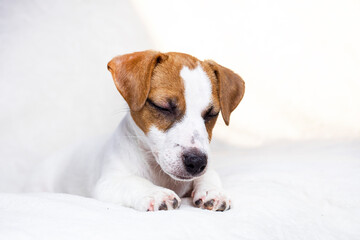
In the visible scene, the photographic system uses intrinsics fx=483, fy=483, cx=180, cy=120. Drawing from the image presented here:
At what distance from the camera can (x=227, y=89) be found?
2793mm

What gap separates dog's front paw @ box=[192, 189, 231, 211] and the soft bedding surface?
2.4 inches

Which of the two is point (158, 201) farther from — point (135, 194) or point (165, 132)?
point (165, 132)

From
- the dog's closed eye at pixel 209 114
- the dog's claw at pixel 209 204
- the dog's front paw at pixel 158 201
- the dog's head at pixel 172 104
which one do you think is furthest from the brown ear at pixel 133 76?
the dog's claw at pixel 209 204

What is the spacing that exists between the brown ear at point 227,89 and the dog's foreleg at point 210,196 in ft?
1.31

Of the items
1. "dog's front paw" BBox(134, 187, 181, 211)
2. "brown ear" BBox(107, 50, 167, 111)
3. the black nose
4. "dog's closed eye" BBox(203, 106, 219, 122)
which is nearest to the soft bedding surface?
"dog's front paw" BBox(134, 187, 181, 211)

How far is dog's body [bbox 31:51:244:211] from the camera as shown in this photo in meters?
2.31

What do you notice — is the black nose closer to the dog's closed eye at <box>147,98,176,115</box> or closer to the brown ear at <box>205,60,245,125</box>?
the dog's closed eye at <box>147,98,176,115</box>

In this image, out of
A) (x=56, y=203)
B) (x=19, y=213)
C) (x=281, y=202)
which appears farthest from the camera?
(x=281, y=202)

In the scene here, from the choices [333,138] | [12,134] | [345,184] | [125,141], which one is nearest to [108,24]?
[12,134]

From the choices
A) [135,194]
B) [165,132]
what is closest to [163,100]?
[165,132]

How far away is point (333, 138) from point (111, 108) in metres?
2.02

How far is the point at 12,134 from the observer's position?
164 inches

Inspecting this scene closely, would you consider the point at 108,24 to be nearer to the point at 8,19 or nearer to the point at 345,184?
the point at 8,19

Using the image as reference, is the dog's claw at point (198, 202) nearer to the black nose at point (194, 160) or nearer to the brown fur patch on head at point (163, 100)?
the black nose at point (194, 160)
